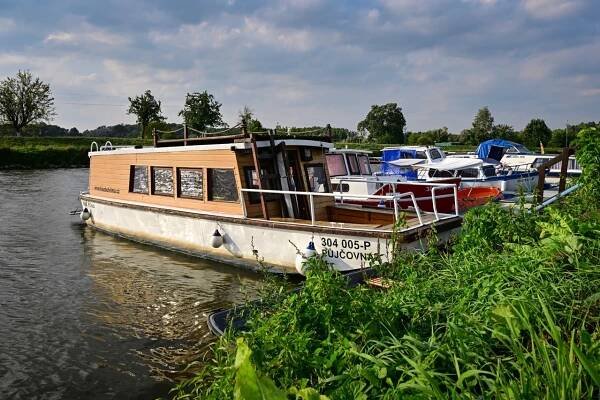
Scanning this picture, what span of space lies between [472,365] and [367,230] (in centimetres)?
651

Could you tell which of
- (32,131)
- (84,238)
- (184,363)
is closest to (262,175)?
(184,363)

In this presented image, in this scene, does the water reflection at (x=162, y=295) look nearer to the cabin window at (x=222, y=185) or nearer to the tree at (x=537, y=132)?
the cabin window at (x=222, y=185)

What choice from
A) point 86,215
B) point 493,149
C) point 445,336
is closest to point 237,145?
point 86,215

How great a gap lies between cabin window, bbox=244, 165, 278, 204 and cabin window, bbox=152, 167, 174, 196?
9.23 ft

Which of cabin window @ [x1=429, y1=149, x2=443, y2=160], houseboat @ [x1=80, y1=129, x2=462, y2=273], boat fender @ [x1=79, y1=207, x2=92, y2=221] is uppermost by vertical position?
cabin window @ [x1=429, y1=149, x2=443, y2=160]

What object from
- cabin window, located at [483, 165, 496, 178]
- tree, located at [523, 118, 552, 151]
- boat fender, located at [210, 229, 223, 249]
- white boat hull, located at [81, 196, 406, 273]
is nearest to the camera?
white boat hull, located at [81, 196, 406, 273]

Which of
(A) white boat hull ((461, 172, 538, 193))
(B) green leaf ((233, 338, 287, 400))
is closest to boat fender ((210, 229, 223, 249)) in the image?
(B) green leaf ((233, 338, 287, 400))

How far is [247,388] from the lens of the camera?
7.70 ft

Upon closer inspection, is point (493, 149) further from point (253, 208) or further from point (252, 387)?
point (252, 387)

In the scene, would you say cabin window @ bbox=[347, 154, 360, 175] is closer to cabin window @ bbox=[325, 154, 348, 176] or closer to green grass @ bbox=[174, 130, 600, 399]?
cabin window @ bbox=[325, 154, 348, 176]

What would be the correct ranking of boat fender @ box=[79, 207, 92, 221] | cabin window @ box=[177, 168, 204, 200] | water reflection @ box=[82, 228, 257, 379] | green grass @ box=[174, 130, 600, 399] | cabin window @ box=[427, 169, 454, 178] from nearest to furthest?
green grass @ box=[174, 130, 600, 399]
water reflection @ box=[82, 228, 257, 379]
cabin window @ box=[177, 168, 204, 200]
boat fender @ box=[79, 207, 92, 221]
cabin window @ box=[427, 169, 454, 178]

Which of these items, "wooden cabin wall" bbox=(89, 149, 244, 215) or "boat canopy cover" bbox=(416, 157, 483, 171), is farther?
"boat canopy cover" bbox=(416, 157, 483, 171)

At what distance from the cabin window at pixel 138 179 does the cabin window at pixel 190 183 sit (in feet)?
5.65

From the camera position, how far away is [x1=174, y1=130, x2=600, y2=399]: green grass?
3006 millimetres
